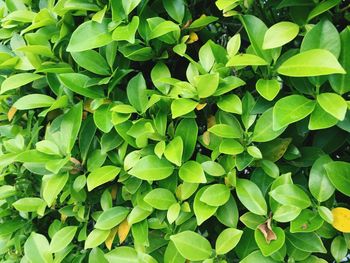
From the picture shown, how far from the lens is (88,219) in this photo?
48.6 inches

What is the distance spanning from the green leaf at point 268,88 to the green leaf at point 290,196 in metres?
0.20

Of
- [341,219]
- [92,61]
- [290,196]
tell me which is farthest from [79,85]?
[341,219]

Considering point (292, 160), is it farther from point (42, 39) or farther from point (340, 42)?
point (42, 39)

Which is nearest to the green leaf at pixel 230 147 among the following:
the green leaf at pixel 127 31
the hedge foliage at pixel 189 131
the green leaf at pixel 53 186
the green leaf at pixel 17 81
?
the hedge foliage at pixel 189 131

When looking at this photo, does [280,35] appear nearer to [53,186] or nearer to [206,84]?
[206,84]

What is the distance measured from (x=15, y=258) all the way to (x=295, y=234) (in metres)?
0.94

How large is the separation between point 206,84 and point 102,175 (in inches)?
15.0

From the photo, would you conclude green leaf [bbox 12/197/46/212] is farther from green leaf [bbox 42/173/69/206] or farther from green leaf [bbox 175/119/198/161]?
green leaf [bbox 175/119/198/161]

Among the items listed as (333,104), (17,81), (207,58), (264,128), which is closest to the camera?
(333,104)

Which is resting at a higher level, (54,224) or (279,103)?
(279,103)

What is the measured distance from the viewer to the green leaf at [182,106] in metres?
0.92

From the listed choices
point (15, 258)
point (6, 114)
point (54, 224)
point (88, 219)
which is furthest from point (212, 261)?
point (6, 114)

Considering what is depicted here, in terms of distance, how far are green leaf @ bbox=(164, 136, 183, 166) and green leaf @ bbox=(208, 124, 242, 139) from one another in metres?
0.09

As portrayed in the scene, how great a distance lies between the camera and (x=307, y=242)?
0.90 metres
